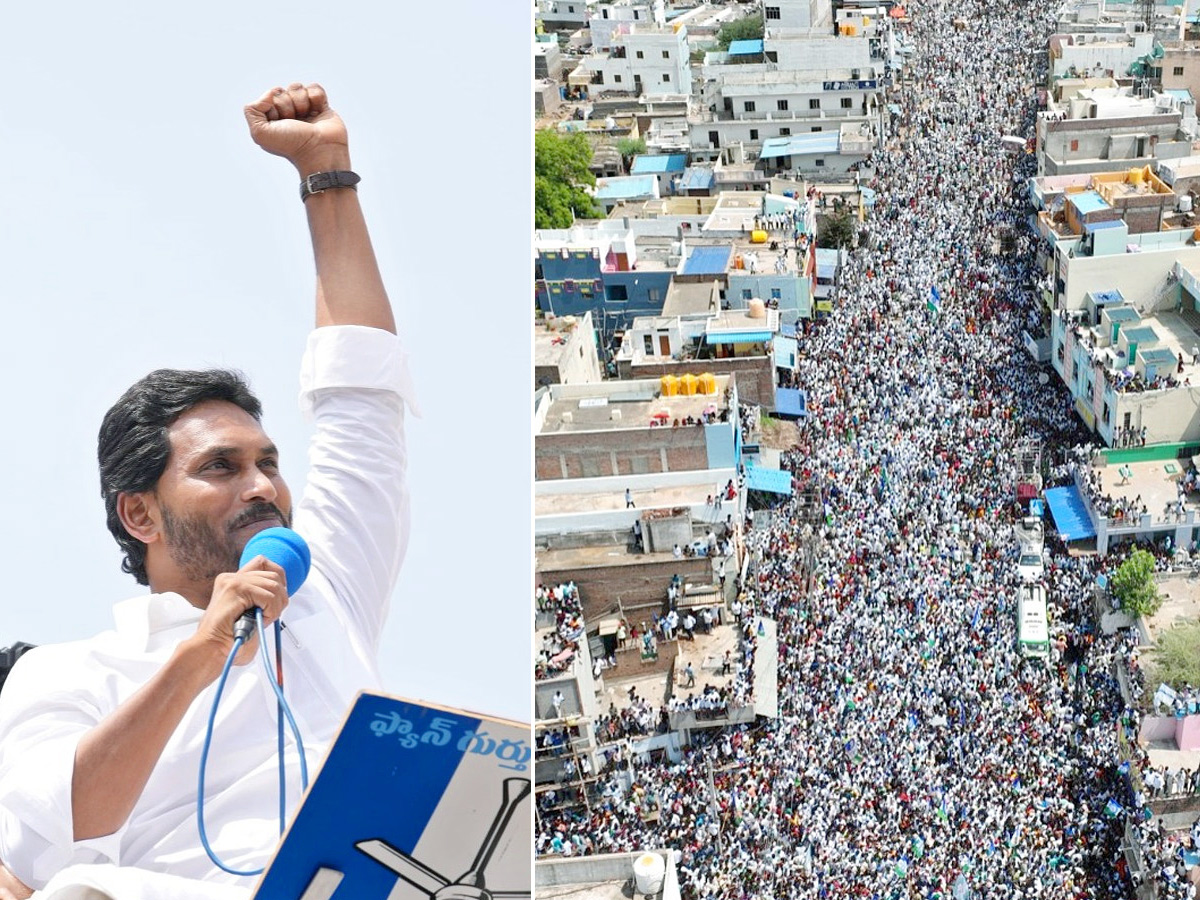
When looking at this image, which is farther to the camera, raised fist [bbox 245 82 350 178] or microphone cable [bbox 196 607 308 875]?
raised fist [bbox 245 82 350 178]

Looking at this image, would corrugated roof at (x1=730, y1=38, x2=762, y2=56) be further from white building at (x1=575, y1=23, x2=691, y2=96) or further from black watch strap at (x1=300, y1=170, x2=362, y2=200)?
black watch strap at (x1=300, y1=170, x2=362, y2=200)

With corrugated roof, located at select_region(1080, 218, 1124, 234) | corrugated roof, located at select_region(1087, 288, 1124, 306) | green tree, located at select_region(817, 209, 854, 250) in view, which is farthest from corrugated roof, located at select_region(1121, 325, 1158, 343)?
green tree, located at select_region(817, 209, 854, 250)

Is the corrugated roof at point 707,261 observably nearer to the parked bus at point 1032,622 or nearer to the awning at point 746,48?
the parked bus at point 1032,622

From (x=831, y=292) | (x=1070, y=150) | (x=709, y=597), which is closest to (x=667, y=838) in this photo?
(x=709, y=597)

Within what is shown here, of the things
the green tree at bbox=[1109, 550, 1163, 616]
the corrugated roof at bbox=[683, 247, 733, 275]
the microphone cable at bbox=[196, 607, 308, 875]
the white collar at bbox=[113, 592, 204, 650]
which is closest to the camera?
the microphone cable at bbox=[196, 607, 308, 875]

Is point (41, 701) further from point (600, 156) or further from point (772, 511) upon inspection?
point (600, 156)

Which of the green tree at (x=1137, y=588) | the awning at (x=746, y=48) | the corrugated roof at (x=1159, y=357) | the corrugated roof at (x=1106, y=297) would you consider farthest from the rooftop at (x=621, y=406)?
the awning at (x=746, y=48)
